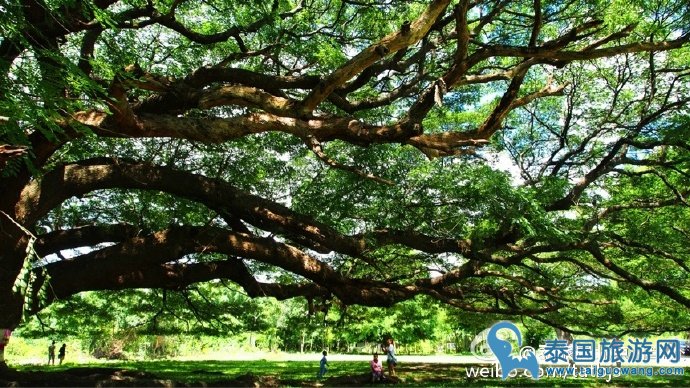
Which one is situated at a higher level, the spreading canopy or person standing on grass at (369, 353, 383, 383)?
the spreading canopy

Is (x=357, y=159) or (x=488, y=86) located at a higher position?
(x=488, y=86)

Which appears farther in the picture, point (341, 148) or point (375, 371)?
point (375, 371)

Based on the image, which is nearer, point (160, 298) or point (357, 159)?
point (357, 159)

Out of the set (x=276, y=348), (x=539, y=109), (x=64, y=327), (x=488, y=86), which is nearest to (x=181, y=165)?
(x=488, y=86)

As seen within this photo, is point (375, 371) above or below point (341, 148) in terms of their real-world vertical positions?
below

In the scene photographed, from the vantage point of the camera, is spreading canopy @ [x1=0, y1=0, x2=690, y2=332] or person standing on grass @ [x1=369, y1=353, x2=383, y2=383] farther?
person standing on grass @ [x1=369, y1=353, x2=383, y2=383]

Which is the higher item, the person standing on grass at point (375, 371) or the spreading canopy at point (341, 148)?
the spreading canopy at point (341, 148)

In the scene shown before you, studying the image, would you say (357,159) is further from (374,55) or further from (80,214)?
(80,214)

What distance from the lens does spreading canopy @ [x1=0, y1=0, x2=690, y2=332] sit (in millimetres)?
6016

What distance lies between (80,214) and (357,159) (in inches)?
213

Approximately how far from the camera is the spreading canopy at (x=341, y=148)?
6.02 meters

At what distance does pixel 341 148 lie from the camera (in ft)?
32.5

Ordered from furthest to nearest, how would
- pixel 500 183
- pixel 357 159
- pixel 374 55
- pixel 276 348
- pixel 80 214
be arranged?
pixel 276 348
pixel 80 214
pixel 357 159
pixel 500 183
pixel 374 55

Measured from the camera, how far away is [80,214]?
9.66 m
